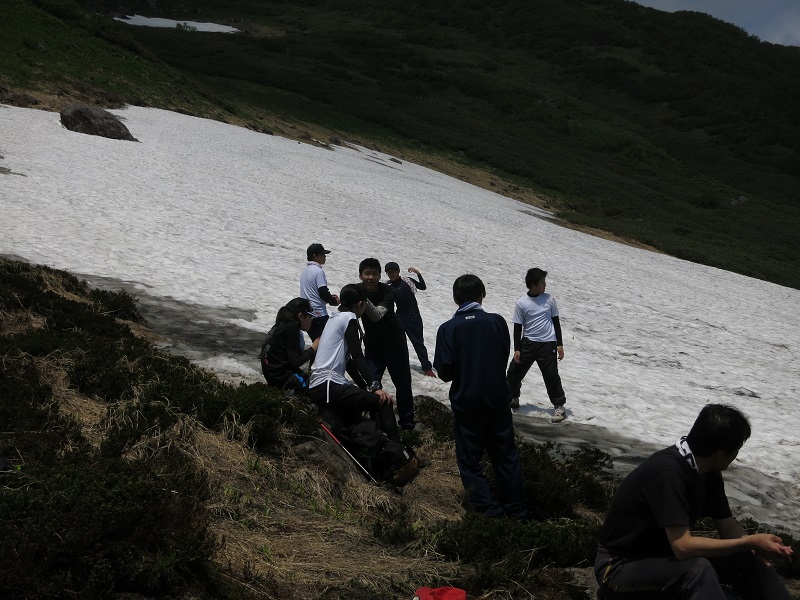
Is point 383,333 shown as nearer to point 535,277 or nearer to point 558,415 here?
point 535,277

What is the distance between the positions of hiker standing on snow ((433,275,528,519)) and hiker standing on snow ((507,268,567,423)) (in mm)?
4438

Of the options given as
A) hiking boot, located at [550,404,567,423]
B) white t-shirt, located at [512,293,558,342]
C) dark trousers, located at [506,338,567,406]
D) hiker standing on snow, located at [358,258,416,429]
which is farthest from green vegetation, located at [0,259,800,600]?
white t-shirt, located at [512,293,558,342]

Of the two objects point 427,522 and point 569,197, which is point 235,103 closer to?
point 569,197

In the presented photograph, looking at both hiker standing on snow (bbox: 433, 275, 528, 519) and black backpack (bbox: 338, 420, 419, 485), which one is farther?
black backpack (bbox: 338, 420, 419, 485)

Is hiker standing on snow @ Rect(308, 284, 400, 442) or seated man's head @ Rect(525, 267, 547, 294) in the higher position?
seated man's head @ Rect(525, 267, 547, 294)

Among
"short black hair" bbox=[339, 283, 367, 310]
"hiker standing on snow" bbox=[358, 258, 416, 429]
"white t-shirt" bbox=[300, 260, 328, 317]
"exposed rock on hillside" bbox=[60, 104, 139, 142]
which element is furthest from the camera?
"exposed rock on hillside" bbox=[60, 104, 139, 142]

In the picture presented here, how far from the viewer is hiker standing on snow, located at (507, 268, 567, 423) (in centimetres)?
1189

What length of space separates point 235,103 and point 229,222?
32318 mm

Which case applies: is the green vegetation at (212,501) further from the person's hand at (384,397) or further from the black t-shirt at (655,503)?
the black t-shirt at (655,503)

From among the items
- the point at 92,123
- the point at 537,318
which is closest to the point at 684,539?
the point at 537,318

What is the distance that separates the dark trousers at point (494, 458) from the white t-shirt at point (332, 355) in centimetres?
154

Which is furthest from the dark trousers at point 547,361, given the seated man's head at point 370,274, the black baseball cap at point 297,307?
the black baseball cap at point 297,307

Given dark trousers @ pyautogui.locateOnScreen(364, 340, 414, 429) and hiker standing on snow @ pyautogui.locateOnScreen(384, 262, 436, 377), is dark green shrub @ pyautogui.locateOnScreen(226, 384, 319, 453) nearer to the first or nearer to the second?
dark trousers @ pyautogui.locateOnScreen(364, 340, 414, 429)

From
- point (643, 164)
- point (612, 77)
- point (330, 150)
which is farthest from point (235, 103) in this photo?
point (612, 77)
